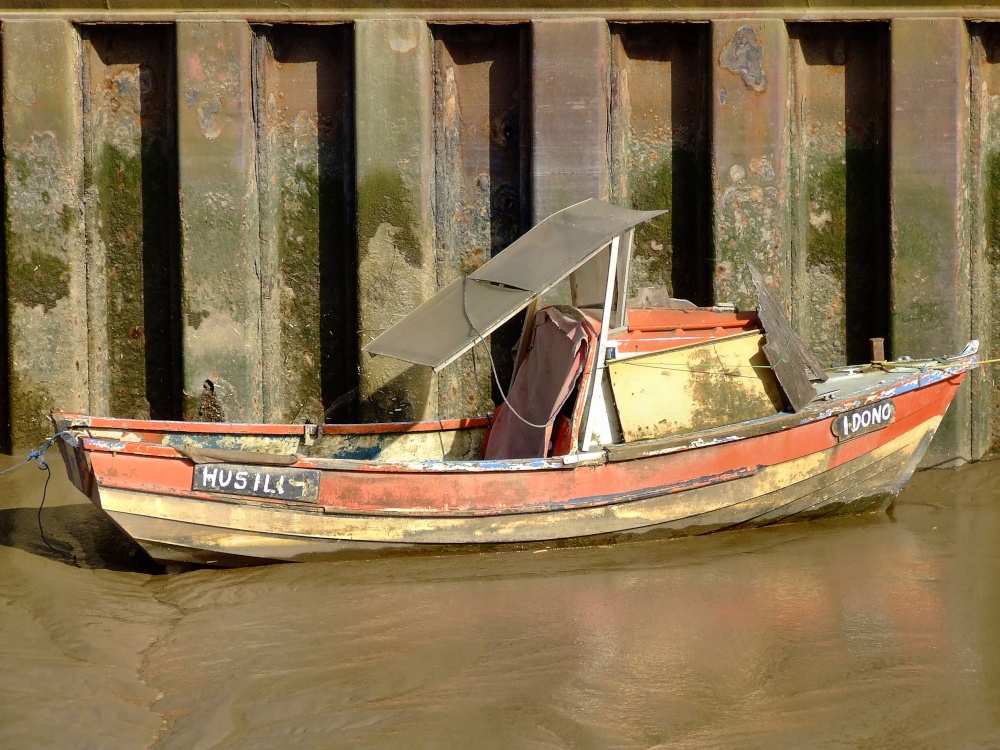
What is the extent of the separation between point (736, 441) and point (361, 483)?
6.65 ft

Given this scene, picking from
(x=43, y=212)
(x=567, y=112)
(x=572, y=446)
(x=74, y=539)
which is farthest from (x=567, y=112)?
(x=74, y=539)

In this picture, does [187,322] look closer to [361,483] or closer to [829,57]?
[361,483]

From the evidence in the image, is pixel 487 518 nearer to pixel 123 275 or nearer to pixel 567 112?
pixel 567 112

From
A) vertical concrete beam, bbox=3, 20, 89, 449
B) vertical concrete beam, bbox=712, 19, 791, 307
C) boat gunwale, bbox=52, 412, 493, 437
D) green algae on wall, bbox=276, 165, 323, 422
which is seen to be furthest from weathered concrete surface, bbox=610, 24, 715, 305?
vertical concrete beam, bbox=3, 20, 89, 449

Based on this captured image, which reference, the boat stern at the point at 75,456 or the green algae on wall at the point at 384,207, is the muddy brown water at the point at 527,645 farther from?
the green algae on wall at the point at 384,207

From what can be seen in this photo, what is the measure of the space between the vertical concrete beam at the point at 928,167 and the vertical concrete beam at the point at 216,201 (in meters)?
4.26

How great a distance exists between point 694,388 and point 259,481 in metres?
2.37

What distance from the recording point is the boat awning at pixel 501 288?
5691 millimetres

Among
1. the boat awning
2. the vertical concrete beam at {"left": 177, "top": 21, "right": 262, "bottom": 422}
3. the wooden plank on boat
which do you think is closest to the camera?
the boat awning

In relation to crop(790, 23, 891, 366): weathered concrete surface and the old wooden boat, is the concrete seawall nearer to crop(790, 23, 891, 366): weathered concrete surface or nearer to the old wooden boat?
crop(790, 23, 891, 366): weathered concrete surface

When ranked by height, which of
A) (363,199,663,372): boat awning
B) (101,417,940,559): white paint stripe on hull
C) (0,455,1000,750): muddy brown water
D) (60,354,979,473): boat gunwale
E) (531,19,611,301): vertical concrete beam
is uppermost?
(531,19,611,301): vertical concrete beam

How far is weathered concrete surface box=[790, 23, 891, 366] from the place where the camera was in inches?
288

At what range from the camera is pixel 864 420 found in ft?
20.2

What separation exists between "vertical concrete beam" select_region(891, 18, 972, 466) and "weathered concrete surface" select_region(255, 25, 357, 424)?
3.64 m
